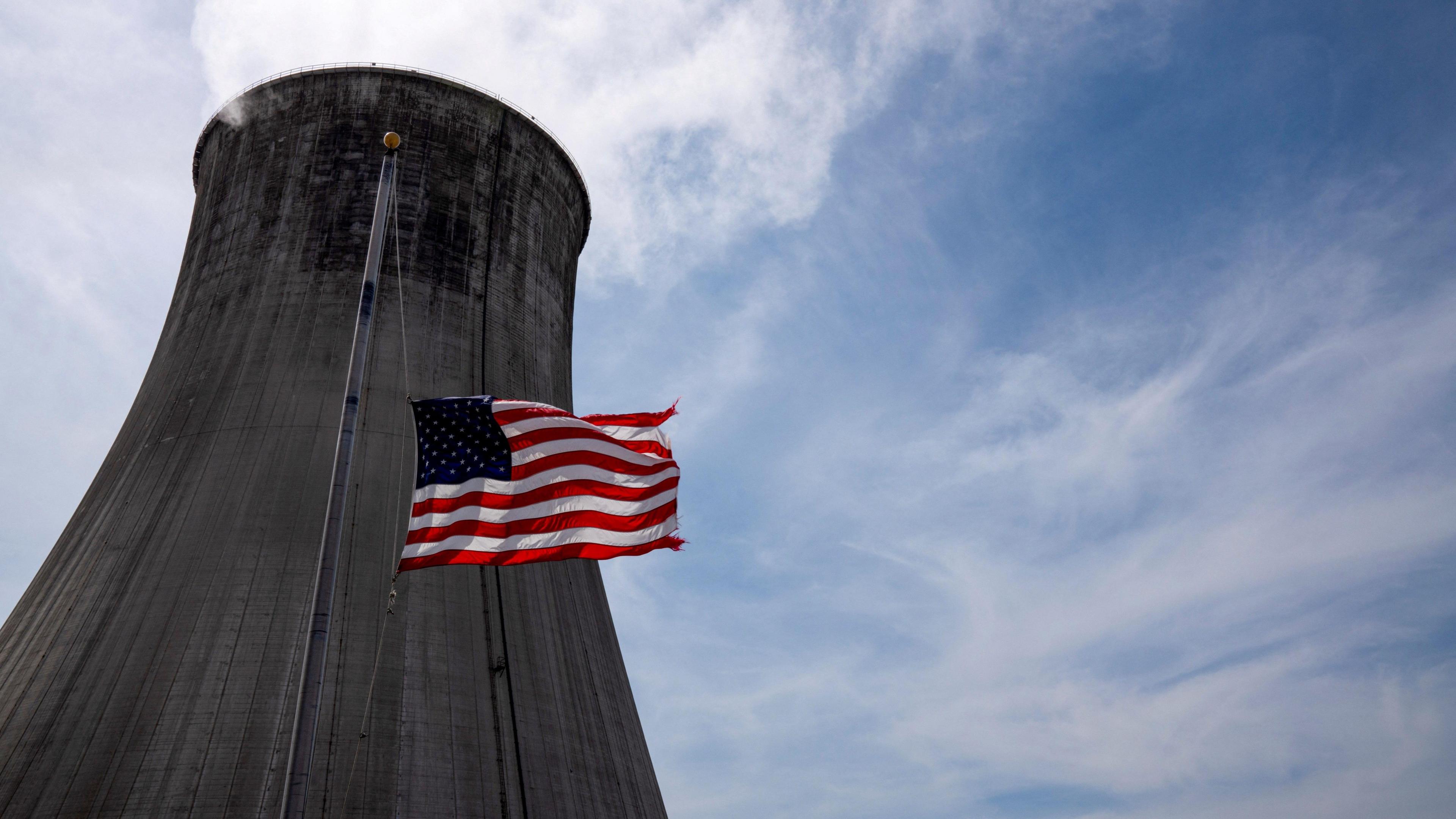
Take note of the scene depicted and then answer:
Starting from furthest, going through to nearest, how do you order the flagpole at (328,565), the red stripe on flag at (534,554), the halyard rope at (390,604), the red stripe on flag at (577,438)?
the halyard rope at (390,604)
the red stripe on flag at (577,438)
the red stripe on flag at (534,554)
the flagpole at (328,565)

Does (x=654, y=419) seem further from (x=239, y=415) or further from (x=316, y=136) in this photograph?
(x=316, y=136)

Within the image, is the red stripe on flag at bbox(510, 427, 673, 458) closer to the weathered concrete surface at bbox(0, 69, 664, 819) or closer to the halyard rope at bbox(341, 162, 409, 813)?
the halyard rope at bbox(341, 162, 409, 813)

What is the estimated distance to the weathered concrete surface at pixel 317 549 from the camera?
10867 millimetres

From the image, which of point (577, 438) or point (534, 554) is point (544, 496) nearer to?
point (534, 554)

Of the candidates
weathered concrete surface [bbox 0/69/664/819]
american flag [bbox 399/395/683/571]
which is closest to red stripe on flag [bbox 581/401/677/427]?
american flag [bbox 399/395/683/571]

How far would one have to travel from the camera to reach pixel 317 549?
40.8 feet

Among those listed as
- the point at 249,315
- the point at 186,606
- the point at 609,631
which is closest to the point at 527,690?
the point at 609,631

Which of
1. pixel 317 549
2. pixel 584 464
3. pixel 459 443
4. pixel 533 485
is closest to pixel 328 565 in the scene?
pixel 459 443

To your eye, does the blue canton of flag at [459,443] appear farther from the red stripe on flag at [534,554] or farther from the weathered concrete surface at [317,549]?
the weathered concrete surface at [317,549]

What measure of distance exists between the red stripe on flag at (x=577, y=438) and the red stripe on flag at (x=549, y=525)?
566mm

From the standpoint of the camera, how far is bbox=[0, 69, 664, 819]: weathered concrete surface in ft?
35.7

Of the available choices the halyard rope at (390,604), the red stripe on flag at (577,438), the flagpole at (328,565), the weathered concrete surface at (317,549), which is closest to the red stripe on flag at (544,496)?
the red stripe on flag at (577,438)

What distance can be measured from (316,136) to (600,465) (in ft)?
32.6

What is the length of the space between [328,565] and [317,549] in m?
5.79
